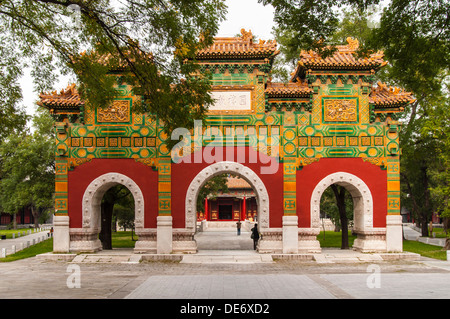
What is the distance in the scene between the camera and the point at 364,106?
18.5 meters

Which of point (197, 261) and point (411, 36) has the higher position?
point (411, 36)

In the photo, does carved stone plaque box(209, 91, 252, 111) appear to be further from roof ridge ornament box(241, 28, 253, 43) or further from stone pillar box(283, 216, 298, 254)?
stone pillar box(283, 216, 298, 254)

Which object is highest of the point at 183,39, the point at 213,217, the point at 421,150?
the point at 183,39

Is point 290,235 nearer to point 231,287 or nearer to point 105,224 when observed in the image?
point 231,287

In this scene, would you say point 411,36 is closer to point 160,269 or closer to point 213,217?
point 160,269

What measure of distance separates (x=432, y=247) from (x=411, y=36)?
58.1 feet

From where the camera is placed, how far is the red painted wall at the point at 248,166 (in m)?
18.2

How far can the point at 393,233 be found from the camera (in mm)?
18000

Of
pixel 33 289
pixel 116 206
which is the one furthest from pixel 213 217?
pixel 33 289

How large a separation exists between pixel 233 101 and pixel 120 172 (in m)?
5.43

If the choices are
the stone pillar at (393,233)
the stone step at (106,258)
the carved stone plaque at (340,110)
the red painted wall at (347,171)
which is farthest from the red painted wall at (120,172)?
the stone pillar at (393,233)

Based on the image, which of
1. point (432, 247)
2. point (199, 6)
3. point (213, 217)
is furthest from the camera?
point (213, 217)

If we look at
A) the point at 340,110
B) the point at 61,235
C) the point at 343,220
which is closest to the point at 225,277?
the point at 61,235

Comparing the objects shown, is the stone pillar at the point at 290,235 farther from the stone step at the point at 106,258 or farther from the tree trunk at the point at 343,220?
the stone step at the point at 106,258
